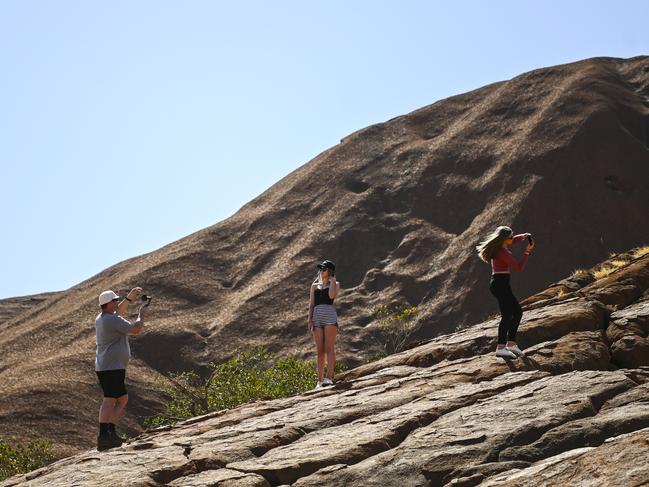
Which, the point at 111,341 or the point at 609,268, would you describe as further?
the point at 609,268

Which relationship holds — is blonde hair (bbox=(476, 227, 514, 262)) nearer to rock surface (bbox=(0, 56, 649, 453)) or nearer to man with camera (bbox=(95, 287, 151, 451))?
man with camera (bbox=(95, 287, 151, 451))

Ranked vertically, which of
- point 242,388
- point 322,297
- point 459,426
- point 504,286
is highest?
point 322,297

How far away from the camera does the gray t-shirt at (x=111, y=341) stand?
14.5m

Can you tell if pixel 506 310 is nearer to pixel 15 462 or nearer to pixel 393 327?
pixel 15 462

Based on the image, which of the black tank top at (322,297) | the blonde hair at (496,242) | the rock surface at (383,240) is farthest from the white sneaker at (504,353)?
the rock surface at (383,240)

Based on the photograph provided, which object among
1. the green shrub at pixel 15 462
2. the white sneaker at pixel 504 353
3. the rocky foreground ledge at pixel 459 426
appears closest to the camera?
the rocky foreground ledge at pixel 459 426

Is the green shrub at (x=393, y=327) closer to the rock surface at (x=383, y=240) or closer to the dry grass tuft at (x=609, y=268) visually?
the rock surface at (x=383, y=240)

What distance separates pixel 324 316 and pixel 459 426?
5.60 m

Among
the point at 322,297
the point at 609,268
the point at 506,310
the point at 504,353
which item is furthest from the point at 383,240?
the point at 504,353

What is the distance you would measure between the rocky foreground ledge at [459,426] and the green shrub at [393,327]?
35.7 meters

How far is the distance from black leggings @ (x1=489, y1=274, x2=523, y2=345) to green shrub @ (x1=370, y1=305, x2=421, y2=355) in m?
36.7

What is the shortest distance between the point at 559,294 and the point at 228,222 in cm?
5670

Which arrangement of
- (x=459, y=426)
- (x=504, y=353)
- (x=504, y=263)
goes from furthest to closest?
1. (x=504, y=263)
2. (x=504, y=353)
3. (x=459, y=426)

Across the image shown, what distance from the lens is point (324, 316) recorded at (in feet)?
55.9
